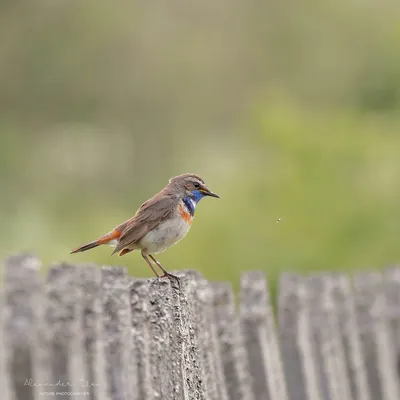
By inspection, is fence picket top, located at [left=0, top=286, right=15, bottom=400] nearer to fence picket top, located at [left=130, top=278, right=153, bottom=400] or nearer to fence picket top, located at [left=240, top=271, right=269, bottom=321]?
fence picket top, located at [left=130, top=278, right=153, bottom=400]

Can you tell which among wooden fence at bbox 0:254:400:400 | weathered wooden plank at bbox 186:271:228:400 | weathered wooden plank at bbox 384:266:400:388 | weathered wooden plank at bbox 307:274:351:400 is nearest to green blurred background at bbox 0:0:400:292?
weathered wooden plank at bbox 384:266:400:388

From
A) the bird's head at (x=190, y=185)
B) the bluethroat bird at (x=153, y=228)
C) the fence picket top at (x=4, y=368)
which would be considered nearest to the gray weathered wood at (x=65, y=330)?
the fence picket top at (x=4, y=368)

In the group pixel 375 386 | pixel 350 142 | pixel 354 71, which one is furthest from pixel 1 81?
pixel 375 386

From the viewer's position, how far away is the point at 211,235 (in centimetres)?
1020

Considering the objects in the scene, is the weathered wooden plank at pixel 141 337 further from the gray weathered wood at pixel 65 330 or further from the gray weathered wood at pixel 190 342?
the gray weathered wood at pixel 190 342

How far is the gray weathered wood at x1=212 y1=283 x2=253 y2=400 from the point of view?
6.12 m

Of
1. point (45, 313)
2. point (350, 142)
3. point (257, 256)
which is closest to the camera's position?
point (45, 313)

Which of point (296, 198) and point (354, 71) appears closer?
point (296, 198)

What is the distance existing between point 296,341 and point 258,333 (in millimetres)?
536

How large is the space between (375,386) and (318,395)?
1.35 metres

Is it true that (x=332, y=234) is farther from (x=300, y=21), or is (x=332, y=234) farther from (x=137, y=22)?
(x=137, y=22)

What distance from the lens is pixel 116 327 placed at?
4156 millimetres

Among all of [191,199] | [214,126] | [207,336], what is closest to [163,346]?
[207,336]

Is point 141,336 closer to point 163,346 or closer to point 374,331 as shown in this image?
point 163,346
